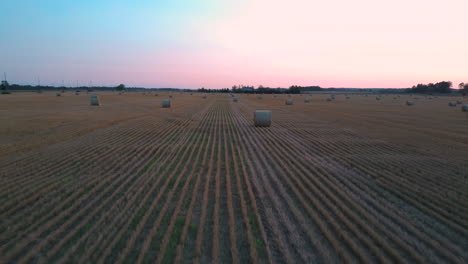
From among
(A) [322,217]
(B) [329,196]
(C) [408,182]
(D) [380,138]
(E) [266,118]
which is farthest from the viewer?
(E) [266,118]

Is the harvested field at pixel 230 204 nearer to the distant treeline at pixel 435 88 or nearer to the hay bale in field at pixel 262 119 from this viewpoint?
the hay bale in field at pixel 262 119

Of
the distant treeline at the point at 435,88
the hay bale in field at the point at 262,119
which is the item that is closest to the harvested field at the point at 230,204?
the hay bale in field at the point at 262,119

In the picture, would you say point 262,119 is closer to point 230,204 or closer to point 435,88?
point 230,204

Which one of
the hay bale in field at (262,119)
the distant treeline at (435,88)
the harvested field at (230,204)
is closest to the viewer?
the harvested field at (230,204)

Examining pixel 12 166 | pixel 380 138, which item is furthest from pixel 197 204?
pixel 380 138

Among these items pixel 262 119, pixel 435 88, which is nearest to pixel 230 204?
pixel 262 119

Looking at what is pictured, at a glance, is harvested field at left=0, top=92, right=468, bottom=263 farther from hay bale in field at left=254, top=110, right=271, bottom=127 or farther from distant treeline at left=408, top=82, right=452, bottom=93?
distant treeline at left=408, top=82, right=452, bottom=93

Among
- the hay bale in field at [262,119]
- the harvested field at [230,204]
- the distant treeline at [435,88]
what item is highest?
the distant treeline at [435,88]

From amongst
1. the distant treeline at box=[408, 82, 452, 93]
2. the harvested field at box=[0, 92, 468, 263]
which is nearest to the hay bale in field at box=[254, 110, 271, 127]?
the harvested field at box=[0, 92, 468, 263]

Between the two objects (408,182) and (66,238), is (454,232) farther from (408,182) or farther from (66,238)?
(66,238)

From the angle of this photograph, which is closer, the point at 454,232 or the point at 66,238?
the point at 66,238

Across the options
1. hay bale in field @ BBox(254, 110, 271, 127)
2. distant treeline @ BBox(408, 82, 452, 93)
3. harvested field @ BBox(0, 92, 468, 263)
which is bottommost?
harvested field @ BBox(0, 92, 468, 263)
